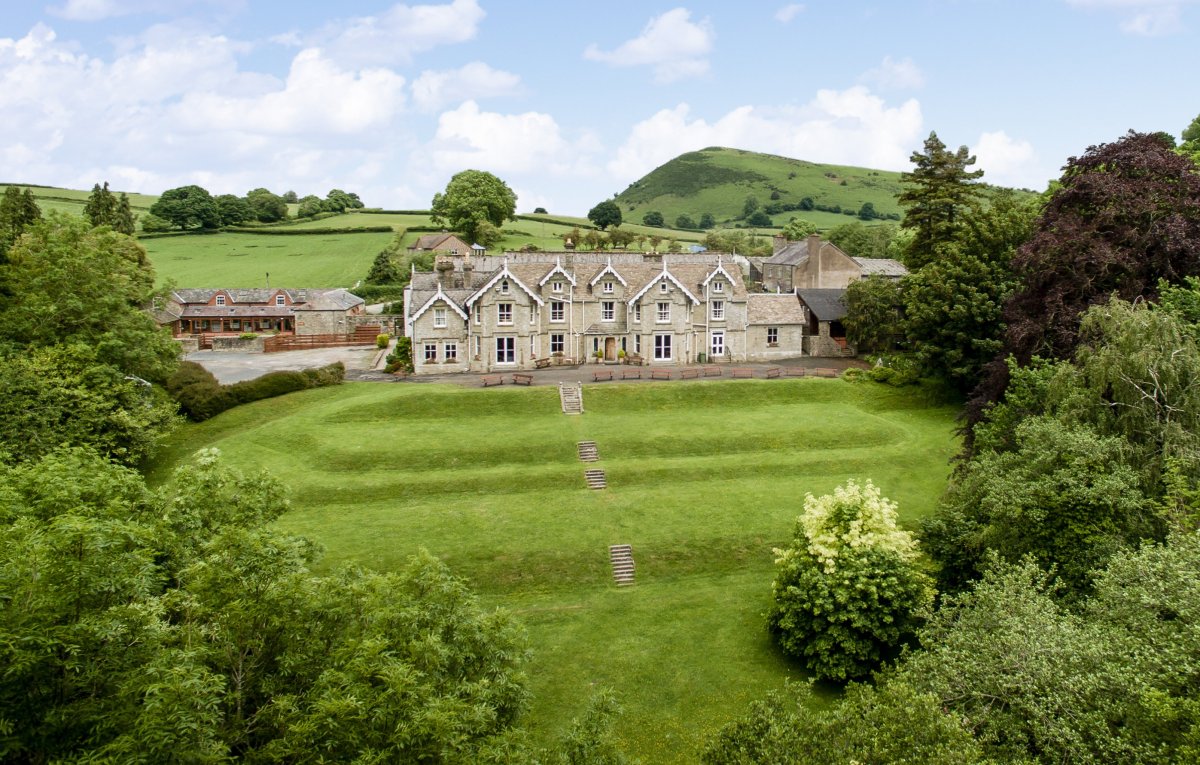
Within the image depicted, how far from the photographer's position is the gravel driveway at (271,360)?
221 feet

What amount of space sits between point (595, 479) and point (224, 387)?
29.2 metres

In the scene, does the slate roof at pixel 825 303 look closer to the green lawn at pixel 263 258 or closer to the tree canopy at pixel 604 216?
the green lawn at pixel 263 258

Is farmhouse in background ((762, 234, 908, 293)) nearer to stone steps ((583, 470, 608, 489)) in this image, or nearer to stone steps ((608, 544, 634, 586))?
stone steps ((583, 470, 608, 489))

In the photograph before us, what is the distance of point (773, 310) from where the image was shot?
74.1m

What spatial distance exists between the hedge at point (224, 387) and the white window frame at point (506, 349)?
493 inches

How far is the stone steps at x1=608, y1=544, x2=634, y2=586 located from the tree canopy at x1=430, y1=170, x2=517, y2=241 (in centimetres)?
9620

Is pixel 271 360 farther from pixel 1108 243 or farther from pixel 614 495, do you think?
pixel 1108 243

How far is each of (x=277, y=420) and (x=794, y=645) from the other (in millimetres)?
37427

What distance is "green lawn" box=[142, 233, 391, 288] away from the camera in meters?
112

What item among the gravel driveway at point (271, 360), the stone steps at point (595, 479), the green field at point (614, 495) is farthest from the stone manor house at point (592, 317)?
the stone steps at point (595, 479)

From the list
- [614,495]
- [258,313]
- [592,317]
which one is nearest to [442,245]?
[258,313]

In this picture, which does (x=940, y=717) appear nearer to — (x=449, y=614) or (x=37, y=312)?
(x=449, y=614)

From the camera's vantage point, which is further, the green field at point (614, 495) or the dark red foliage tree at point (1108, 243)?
the dark red foliage tree at point (1108, 243)

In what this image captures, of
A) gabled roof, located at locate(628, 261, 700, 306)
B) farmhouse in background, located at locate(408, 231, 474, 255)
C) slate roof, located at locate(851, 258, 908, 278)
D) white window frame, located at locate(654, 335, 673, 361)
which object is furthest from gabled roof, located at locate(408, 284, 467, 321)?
slate roof, located at locate(851, 258, 908, 278)
